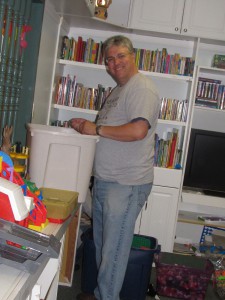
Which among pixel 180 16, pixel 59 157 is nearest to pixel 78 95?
pixel 180 16

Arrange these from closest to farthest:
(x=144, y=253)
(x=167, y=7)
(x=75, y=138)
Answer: (x=75, y=138) → (x=144, y=253) → (x=167, y=7)

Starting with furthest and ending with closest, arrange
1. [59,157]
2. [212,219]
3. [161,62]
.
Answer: [212,219], [161,62], [59,157]

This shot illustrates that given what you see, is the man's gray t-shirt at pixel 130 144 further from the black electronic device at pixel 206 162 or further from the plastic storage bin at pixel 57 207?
the black electronic device at pixel 206 162

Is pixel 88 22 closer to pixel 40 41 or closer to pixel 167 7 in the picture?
pixel 167 7

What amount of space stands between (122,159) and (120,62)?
1.62 ft

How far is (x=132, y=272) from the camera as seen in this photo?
2.15m

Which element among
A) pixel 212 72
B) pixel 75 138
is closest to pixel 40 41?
pixel 75 138

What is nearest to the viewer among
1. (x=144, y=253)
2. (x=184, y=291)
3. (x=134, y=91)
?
(x=134, y=91)

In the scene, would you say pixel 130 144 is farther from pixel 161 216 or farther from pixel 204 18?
pixel 204 18

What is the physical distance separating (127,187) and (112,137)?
26 centimetres

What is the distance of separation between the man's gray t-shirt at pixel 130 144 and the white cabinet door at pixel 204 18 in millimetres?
1306

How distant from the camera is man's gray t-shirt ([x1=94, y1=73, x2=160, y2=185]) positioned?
1741 mm

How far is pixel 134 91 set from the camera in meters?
1.76

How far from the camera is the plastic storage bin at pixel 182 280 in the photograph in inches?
92.4
